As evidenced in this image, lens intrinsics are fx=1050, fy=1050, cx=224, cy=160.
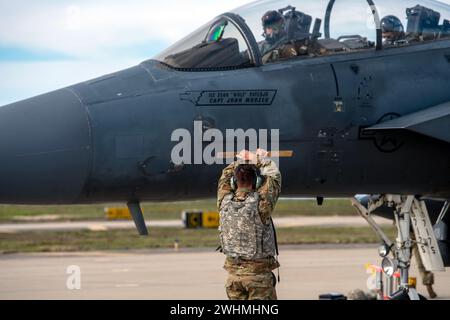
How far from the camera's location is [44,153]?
916 cm

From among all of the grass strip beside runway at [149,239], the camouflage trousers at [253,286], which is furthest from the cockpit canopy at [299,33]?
the grass strip beside runway at [149,239]

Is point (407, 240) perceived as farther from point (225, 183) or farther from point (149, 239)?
point (149, 239)

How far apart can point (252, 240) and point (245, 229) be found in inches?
4.4

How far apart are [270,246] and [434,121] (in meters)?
2.04

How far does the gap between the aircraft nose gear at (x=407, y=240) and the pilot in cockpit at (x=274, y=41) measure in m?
2.26

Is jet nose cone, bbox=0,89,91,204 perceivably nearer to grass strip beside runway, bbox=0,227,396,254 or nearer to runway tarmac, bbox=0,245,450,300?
runway tarmac, bbox=0,245,450,300

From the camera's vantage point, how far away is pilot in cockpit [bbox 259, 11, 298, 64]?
407 inches

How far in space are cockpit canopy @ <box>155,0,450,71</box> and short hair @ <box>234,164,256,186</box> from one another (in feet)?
4.73

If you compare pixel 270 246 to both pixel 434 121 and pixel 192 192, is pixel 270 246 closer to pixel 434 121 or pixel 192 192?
pixel 192 192

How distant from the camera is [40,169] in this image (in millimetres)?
9172

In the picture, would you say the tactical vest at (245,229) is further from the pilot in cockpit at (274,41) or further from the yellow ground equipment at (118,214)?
the yellow ground equipment at (118,214)

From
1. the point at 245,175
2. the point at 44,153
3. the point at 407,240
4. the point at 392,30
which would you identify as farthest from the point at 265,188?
the point at 407,240
